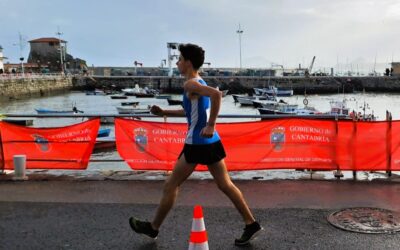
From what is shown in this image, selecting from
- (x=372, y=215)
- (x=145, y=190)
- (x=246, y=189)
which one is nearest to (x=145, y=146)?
(x=145, y=190)

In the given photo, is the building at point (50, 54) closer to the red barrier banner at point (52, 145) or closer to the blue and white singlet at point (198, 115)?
the red barrier banner at point (52, 145)

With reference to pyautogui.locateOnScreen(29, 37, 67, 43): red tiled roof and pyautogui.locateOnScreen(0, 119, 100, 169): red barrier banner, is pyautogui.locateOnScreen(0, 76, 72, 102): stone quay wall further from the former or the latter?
pyautogui.locateOnScreen(0, 119, 100, 169): red barrier banner

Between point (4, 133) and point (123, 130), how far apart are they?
7.23 feet

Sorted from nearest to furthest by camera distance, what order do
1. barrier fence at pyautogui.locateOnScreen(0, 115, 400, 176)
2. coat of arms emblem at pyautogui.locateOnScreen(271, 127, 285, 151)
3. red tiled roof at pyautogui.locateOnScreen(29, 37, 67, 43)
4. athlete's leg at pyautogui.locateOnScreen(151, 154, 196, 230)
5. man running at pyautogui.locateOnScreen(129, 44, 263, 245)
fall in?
man running at pyautogui.locateOnScreen(129, 44, 263, 245) < athlete's leg at pyautogui.locateOnScreen(151, 154, 196, 230) < barrier fence at pyautogui.locateOnScreen(0, 115, 400, 176) < coat of arms emblem at pyautogui.locateOnScreen(271, 127, 285, 151) < red tiled roof at pyautogui.locateOnScreen(29, 37, 67, 43)

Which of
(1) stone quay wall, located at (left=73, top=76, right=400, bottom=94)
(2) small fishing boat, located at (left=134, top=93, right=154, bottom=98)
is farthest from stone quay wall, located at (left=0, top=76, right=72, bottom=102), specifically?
(2) small fishing boat, located at (left=134, top=93, right=154, bottom=98)

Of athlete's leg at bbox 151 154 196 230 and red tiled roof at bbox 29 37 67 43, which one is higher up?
red tiled roof at bbox 29 37 67 43

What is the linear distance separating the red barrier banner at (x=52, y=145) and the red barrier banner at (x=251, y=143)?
666 millimetres

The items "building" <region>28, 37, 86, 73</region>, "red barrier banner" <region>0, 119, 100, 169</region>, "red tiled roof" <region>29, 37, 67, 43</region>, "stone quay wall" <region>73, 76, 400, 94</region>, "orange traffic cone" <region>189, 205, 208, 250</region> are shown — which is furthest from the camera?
"red tiled roof" <region>29, 37, 67, 43</region>

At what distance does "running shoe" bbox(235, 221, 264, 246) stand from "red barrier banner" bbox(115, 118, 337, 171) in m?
3.26

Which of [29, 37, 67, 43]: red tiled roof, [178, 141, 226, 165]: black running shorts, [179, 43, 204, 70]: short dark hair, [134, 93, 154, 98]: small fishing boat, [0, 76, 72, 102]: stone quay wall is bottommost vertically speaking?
[134, 93, 154, 98]: small fishing boat

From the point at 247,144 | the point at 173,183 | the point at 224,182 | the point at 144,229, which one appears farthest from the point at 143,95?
the point at 224,182

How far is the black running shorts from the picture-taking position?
4.60m

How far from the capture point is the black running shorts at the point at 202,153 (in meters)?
4.60

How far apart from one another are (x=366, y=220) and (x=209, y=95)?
268 centimetres
